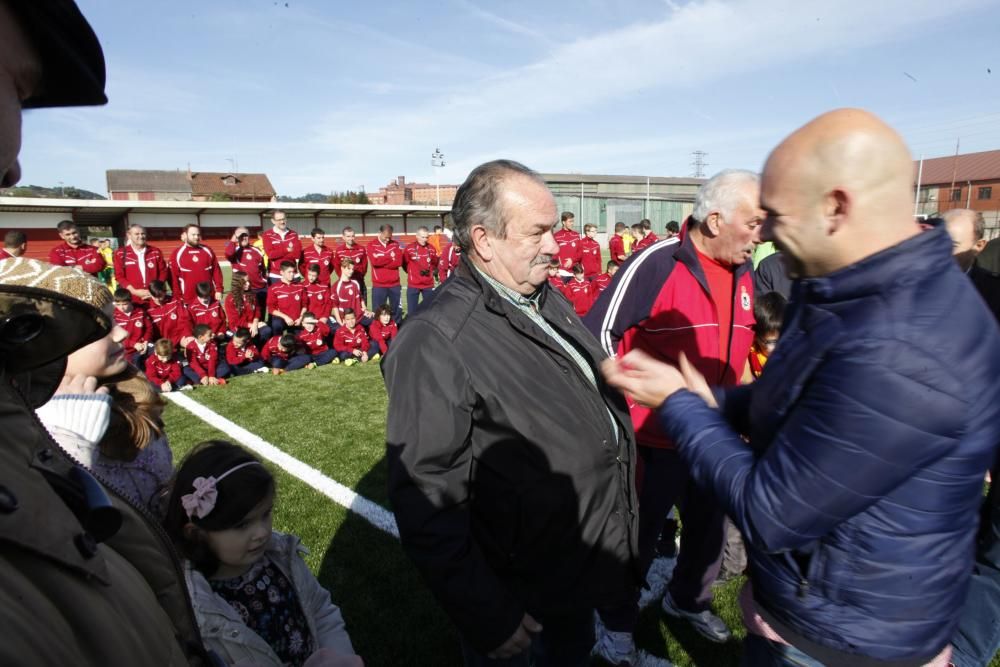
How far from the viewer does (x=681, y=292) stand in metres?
2.89

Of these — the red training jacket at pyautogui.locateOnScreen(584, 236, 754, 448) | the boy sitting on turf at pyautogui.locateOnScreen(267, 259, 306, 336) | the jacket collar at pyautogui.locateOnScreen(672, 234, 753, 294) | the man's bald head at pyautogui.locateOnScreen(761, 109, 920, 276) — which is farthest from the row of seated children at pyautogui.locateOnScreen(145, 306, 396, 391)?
the man's bald head at pyautogui.locateOnScreen(761, 109, 920, 276)

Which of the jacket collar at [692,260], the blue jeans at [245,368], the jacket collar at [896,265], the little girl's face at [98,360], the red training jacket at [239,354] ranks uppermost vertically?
the jacket collar at [896,265]

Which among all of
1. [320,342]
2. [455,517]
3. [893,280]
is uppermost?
[893,280]

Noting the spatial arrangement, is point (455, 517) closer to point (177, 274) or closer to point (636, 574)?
point (636, 574)

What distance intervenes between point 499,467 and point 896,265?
1204mm

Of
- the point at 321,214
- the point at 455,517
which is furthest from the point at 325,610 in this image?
the point at 321,214

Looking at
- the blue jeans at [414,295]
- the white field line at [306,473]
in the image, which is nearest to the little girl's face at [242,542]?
the white field line at [306,473]

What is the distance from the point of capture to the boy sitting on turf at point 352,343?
9867 mm

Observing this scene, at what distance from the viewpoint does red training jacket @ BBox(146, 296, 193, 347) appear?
885cm

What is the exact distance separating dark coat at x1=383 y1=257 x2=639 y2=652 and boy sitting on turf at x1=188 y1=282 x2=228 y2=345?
341 inches

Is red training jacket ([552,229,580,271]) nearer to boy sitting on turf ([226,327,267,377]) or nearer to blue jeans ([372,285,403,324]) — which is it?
blue jeans ([372,285,403,324])

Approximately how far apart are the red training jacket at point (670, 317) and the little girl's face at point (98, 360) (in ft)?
7.18

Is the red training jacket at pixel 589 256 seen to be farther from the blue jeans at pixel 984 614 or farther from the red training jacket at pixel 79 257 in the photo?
the blue jeans at pixel 984 614

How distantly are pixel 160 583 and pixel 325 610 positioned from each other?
1234mm
